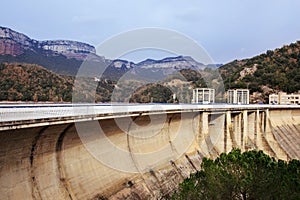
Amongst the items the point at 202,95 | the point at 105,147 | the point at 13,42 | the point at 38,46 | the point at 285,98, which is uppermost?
the point at 38,46

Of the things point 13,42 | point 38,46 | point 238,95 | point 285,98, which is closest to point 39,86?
point 13,42

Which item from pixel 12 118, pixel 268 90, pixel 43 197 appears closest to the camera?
pixel 12 118

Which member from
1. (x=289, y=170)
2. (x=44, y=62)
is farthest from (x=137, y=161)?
(x=44, y=62)

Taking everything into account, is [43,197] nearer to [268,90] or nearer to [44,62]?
[44,62]

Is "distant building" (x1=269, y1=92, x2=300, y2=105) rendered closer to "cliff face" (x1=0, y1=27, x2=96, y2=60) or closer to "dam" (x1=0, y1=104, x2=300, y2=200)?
"dam" (x1=0, y1=104, x2=300, y2=200)

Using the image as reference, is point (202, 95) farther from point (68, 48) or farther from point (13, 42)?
point (68, 48)

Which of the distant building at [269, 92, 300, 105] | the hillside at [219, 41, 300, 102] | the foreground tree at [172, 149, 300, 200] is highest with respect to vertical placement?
the hillside at [219, 41, 300, 102]

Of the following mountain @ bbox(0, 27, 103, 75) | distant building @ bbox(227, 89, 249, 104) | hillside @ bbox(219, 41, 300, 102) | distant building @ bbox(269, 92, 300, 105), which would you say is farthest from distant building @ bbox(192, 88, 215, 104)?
hillside @ bbox(219, 41, 300, 102)
